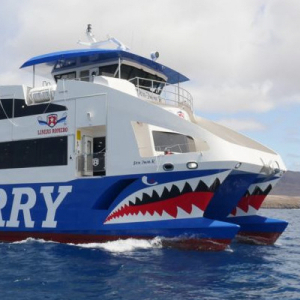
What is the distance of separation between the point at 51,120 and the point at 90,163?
1.74m

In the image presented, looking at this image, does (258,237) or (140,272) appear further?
(258,237)

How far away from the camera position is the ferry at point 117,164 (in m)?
11.2

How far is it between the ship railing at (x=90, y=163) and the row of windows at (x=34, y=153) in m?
0.44

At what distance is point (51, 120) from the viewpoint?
511 inches

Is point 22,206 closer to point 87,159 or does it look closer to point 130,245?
point 87,159

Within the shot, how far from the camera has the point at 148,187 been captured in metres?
11.5

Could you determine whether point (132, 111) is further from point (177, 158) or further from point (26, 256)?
point (26, 256)

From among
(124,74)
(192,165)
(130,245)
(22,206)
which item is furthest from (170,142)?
(22,206)

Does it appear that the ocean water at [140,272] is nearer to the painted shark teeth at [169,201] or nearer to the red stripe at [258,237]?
the painted shark teeth at [169,201]

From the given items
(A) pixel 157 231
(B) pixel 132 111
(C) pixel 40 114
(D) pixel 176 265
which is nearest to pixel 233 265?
(D) pixel 176 265

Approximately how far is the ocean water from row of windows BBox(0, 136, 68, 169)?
234 centimetres

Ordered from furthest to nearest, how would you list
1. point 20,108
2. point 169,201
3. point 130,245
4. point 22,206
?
point 20,108 < point 22,206 < point 130,245 < point 169,201

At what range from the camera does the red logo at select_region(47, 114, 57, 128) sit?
12930 mm

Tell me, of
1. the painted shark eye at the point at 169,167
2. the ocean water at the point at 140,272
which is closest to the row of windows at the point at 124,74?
the painted shark eye at the point at 169,167
